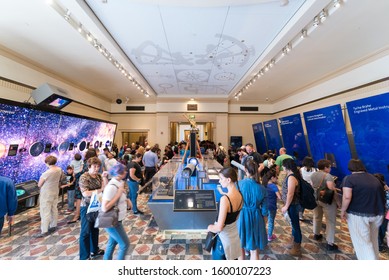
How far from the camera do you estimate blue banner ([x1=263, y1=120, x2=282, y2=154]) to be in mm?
7977

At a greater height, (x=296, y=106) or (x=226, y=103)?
(x=226, y=103)

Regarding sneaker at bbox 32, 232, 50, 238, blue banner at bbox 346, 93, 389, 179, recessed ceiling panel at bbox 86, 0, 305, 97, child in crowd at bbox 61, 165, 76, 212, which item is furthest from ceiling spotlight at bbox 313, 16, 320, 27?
sneaker at bbox 32, 232, 50, 238

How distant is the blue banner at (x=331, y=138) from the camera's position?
4.43 meters

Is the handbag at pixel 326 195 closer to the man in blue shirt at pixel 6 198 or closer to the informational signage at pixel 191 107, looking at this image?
the man in blue shirt at pixel 6 198

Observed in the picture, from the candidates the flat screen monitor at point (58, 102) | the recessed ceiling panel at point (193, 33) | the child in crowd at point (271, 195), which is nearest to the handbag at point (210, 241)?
the child in crowd at point (271, 195)

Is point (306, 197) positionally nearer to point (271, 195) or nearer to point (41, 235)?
point (271, 195)

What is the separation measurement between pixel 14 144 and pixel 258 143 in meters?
9.75

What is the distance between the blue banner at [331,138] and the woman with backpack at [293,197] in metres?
3.03

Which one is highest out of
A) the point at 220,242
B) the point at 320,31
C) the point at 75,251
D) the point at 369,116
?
the point at 320,31

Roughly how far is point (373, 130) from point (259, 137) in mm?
5906

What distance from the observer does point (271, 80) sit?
644cm

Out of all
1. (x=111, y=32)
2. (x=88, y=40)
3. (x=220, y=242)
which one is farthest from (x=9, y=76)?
(x=220, y=242)

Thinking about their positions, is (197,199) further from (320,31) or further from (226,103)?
(226,103)

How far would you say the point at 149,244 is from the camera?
288 centimetres
